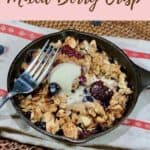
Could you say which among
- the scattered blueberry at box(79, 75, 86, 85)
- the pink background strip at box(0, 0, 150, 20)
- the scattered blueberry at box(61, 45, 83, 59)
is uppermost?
the pink background strip at box(0, 0, 150, 20)

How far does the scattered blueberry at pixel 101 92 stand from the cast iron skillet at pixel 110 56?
0.03 meters

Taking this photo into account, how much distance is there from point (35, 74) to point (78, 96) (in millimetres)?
78

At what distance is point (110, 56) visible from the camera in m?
0.86

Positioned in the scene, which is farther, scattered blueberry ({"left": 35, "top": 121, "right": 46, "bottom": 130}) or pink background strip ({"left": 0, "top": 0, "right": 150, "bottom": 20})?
pink background strip ({"left": 0, "top": 0, "right": 150, "bottom": 20})

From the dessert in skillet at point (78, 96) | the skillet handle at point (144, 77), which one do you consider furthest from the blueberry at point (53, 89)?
the skillet handle at point (144, 77)

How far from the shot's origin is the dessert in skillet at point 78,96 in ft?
2.54

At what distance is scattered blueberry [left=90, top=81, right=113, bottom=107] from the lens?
2.60 ft

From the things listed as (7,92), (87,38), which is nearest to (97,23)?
(87,38)

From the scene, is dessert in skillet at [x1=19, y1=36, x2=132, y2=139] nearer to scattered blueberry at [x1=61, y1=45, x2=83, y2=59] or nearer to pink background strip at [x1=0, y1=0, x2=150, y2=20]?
scattered blueberry at [x1=61, y1=45, x2=83, y2=59]

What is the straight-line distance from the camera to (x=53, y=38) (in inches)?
34.0

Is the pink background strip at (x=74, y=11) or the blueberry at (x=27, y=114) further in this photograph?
the pink background strip at (x=74, y=11)

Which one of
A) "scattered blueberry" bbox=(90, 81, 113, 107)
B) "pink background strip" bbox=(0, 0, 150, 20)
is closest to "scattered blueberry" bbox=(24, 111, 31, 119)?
"scattered blueberry" bbox=(90, 81, 113, 107)

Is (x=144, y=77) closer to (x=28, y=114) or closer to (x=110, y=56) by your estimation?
(x=110, y=56)

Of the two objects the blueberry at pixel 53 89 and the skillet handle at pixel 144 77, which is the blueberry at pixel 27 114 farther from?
the skillet handle at pixel 144 77
